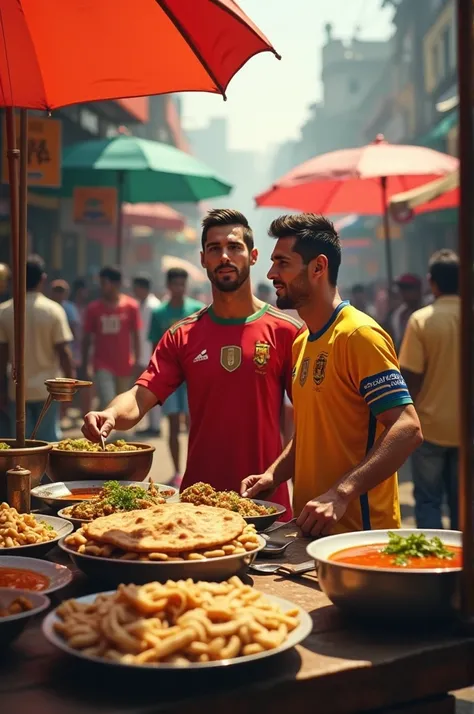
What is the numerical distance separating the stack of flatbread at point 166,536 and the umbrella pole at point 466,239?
0.74 metres

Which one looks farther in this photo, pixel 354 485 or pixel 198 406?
pixel 198 406

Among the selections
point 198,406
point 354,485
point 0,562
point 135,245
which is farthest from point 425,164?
point 135,245

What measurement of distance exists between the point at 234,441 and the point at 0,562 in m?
2.16

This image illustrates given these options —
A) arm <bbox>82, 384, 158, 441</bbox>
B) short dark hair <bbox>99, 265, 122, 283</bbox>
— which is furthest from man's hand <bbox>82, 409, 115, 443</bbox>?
short dark hair <bbox>99, 265, 122, 283</bbox>

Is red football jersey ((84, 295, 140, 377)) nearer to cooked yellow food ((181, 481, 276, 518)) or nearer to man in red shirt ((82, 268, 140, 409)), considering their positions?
man in red shirt ((82, 268, 140, 409))

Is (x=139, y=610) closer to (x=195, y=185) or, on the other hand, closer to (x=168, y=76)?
(x=168, y=76)

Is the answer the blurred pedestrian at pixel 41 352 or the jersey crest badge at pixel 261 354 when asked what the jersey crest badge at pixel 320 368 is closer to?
the jersey crest badge at pixel 261 354

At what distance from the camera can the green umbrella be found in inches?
467

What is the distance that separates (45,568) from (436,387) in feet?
16.5

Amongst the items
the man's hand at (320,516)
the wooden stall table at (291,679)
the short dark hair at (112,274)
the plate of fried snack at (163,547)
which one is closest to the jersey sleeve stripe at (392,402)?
the man's hand at (320,516)

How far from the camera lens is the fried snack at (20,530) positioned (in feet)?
9.69

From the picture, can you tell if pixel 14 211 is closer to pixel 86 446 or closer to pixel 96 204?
pixel 86 446

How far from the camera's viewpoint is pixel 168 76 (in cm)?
421

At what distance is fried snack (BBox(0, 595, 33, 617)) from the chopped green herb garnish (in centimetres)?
89
